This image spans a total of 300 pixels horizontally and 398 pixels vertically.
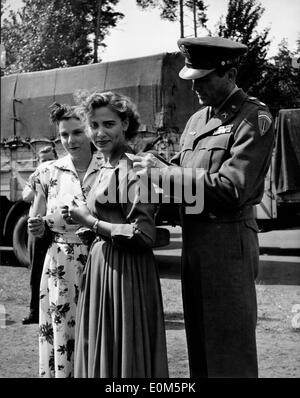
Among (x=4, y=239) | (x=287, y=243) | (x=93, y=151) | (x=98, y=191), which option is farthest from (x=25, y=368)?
(x=287, y=243)

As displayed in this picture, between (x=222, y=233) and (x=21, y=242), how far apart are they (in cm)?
705

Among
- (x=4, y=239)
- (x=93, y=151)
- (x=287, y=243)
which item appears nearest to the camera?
(x=93, y=151)

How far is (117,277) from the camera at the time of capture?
249 cm

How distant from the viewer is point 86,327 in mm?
2594

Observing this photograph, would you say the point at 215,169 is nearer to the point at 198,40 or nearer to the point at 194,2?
the point at 198,40

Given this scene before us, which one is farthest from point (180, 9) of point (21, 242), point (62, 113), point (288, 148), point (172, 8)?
point (21, 242)

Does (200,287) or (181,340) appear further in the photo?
(181,340)

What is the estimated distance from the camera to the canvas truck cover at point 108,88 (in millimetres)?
8484

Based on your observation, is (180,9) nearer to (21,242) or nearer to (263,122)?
(263,122)

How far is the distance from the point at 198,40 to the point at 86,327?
4.19ft

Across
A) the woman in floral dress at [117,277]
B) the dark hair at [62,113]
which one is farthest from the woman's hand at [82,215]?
the dark hair at [62,113]

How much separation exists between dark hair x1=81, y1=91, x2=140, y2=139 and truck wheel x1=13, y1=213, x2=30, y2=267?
6.65m

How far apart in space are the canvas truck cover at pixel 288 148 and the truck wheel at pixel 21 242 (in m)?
3.78
